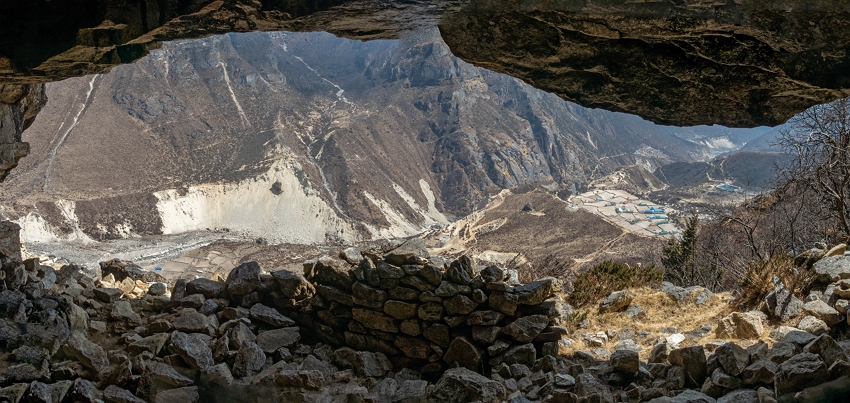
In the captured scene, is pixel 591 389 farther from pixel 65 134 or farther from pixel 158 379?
pixel 65 134

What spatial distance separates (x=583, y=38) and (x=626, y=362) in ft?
10.3

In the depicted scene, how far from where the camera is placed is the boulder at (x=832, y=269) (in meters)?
6.46

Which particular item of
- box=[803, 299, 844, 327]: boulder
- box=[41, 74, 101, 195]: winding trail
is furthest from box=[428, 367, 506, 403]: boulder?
box=[41, 74, 101, 195]: winding trail

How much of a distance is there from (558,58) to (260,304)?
463 centimetres

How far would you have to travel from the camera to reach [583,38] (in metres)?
4.78

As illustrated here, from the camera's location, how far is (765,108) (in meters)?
5.33

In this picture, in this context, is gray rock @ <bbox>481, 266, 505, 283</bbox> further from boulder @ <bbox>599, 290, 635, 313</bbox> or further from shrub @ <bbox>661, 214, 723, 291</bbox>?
shrub @ <bbox>661, 214, 723, 291</bbox>

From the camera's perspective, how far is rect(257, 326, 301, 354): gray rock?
6586 mm

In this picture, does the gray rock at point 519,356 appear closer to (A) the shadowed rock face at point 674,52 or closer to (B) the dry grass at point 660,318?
(B) the dry grass at point 660,318

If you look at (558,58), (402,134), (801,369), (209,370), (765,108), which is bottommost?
(402,134)

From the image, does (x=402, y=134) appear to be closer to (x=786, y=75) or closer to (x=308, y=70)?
(x=308, y=70)

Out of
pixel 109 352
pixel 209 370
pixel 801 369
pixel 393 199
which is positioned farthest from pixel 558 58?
pixel 393 199

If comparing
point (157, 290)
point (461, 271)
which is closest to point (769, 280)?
point (461, 271)

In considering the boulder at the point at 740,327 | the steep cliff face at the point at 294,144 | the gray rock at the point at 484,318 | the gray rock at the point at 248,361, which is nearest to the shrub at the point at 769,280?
the boulder at the point at 740,327
